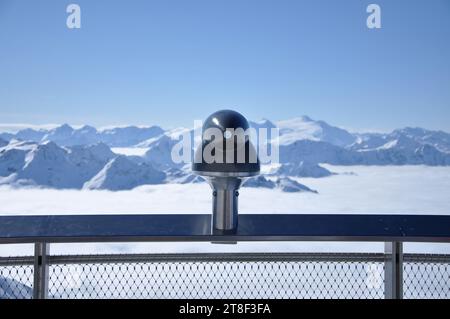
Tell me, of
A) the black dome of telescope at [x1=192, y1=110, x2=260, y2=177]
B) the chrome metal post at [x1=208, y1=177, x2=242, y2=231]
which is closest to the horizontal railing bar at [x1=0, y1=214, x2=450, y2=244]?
the chrome metal post at [x1=208, y1=177, x2=242, y2=231]

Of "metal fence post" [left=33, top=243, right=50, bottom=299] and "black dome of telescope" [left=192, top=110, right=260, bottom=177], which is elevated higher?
"black dome of telescope" [left=192, top=110, right=260, bottom=177]

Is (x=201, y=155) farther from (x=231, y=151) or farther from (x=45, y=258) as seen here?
(x=45, y=258)

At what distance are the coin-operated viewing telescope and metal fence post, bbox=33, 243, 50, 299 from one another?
43cm

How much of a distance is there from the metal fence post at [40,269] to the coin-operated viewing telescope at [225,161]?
0.43m

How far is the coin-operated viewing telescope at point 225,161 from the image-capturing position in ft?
3.62

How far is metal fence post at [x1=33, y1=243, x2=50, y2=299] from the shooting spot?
1.04 metres

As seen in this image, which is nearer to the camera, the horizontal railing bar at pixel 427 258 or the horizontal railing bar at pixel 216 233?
the horizontal railing bar at pixel 216 233

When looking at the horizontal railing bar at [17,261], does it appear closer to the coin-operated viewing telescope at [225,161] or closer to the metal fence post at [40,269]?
the metal fence post at [40,269]

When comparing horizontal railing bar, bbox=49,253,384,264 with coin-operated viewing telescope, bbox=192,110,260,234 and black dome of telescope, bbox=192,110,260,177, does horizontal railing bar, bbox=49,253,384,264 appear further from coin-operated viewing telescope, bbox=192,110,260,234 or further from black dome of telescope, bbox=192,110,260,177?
black dome of telescope, bbox=192,110,260,177

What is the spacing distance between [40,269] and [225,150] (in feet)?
1.84

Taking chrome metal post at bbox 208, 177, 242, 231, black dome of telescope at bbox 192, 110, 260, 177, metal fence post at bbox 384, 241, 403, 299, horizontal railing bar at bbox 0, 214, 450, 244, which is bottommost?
metal fence post at bbox 384, 241, 403, 299

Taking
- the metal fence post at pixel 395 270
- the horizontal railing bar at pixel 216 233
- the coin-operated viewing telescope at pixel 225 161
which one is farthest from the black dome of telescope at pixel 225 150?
the metal fence post at pixel 395 270
